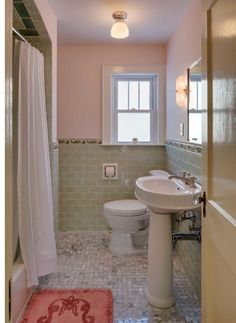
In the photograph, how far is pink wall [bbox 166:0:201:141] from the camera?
2452mm

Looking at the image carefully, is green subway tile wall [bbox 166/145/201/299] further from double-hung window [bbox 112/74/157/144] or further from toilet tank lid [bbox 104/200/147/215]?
double-hung window [bbox 112/74/157/144]

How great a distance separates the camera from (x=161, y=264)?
2.22 metres

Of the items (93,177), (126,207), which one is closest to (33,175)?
(126,207)

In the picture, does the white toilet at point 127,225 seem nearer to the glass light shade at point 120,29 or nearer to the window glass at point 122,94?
the window glass at point 122,94

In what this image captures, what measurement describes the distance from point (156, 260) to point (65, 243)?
1488 mm

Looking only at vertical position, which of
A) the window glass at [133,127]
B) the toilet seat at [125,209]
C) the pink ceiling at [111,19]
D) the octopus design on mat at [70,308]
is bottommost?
the octopus design on mat at [70,308]

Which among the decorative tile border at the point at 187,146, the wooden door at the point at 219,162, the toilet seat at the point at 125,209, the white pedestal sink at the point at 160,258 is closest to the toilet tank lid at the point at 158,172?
the decorative tile border at the point at 187,146

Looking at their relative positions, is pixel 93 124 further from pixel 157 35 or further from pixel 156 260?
pixel 156 260

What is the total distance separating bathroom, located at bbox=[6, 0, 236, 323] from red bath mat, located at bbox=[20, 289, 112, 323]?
0.23ft

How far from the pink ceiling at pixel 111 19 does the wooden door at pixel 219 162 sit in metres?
1.35

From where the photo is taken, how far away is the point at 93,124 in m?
3.78

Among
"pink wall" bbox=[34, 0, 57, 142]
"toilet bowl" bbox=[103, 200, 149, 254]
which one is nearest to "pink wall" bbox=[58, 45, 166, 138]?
"pink wall" bbox=[34, 0, 57, 142]

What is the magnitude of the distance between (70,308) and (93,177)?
5.91 ft

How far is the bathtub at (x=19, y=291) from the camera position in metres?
1.94
